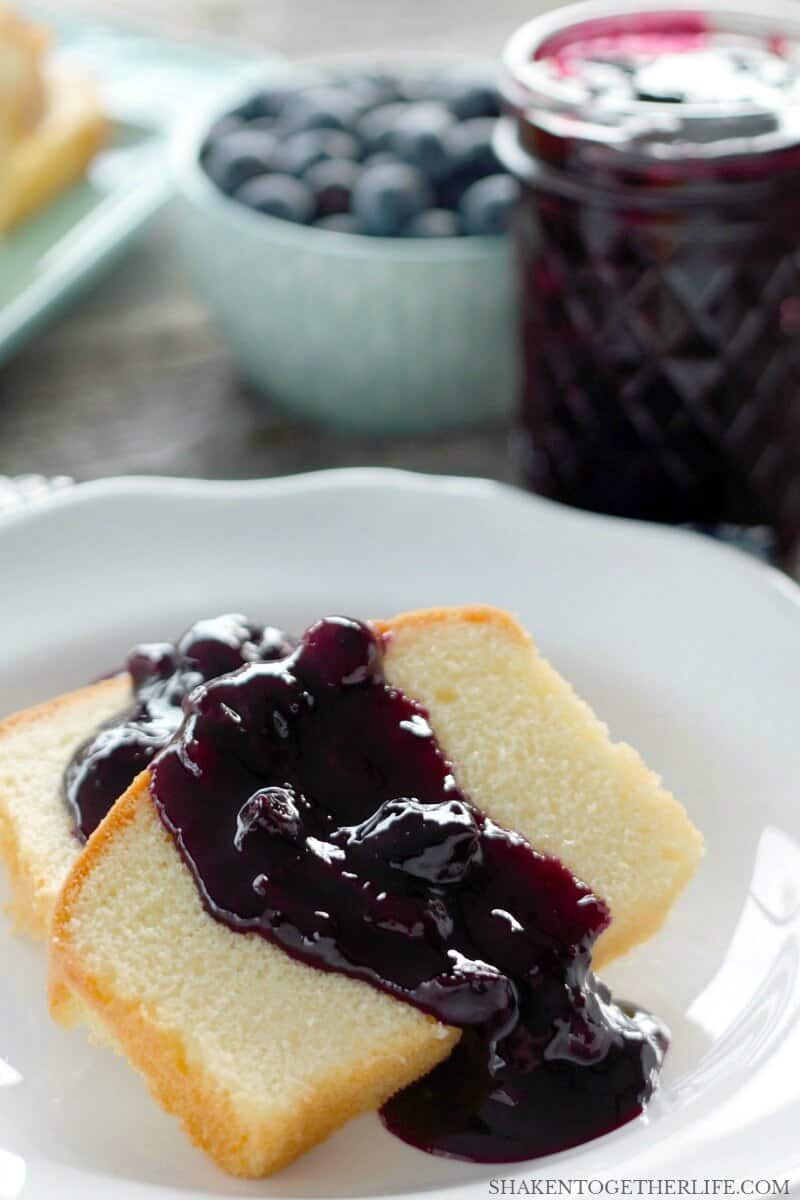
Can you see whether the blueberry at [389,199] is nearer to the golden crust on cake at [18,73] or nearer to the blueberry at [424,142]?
the blueberry at [424,142]

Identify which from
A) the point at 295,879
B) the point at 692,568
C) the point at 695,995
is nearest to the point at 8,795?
the point at 295,879

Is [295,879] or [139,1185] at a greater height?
[295,879]

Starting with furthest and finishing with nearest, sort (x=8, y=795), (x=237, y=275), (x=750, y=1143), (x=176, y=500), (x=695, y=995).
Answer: (x=237, y=275), (x=176, y=500), (x=8, y=795), (x=695, y=995), (x=750, y=1143)

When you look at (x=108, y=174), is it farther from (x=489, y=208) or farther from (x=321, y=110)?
(x=489, y=208)

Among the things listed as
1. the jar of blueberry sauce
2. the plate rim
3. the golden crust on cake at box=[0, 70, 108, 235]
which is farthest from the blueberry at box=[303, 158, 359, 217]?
the golden crust on cake at box=[0, 70, 108, 235]

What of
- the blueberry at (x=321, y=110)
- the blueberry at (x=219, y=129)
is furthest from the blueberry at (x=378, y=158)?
the blueberry at (x=219, y=129)

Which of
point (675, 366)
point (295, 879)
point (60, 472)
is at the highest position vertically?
point (675, 366)

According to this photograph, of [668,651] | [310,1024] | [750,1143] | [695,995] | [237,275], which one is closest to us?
[750,1143]

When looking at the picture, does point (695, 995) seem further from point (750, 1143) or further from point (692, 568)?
point (692, 568)
